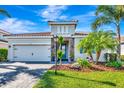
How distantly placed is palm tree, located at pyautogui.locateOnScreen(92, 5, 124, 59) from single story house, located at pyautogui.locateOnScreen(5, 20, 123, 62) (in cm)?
370

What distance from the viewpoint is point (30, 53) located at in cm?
2458

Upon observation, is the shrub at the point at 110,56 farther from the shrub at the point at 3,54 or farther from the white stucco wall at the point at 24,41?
the shrub at the point at 3,54

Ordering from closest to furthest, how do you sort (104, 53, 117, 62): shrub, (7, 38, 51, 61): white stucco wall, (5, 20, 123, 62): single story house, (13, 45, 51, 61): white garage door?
(104, 53, 117, 62): shrub < (5, 20, 123, 62): single story house < (7, 38, 51, 61): white stucco wall < (13, 45, 51, 61): white garage door

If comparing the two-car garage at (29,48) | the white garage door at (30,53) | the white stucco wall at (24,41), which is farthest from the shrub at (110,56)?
the white garage door at (30,53)

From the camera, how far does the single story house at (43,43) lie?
949 inches

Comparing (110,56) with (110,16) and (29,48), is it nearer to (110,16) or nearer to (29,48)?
(110,16)

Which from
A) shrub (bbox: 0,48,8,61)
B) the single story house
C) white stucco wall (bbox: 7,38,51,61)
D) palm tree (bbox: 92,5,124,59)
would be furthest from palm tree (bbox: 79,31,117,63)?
shrub (bbox: 0,48,8,61)

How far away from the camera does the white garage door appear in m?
24.4

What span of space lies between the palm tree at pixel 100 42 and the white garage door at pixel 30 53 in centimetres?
628

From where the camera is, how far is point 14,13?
76.0 ft

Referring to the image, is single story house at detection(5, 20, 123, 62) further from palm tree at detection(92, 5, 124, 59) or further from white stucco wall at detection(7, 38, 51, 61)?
palm tree at detection(92, 5, 124, 59)

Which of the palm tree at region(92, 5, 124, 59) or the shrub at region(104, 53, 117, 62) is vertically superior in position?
the palm tree at region(92, 5, 124, 59)
